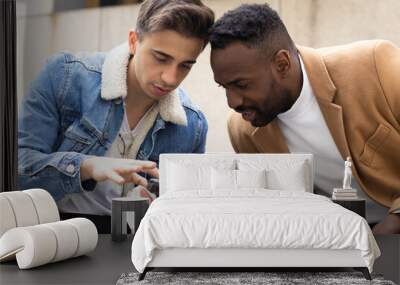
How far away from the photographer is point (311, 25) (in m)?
6.48

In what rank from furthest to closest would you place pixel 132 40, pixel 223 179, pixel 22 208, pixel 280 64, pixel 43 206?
1. pixel 132 40
2. pixel 280 64
3. pixel 223 179
4. pixel 43 206
5. pixel 22 208

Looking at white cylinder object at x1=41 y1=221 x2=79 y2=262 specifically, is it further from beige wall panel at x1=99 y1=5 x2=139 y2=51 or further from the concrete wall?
beige wall panel at x1=99 y1=5 x2=139 y2=51

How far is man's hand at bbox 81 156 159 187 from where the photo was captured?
21.7 feet

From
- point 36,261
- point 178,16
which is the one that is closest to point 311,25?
point 178,16

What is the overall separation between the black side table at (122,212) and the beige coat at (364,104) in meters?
1.43

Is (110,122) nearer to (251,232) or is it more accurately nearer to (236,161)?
(236,161)

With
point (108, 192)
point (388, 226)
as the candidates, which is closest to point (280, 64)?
point (388, 226)

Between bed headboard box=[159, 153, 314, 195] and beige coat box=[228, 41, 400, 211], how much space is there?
12.3 inches

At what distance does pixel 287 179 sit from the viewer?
6.20 metres

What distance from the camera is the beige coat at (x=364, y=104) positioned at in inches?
247

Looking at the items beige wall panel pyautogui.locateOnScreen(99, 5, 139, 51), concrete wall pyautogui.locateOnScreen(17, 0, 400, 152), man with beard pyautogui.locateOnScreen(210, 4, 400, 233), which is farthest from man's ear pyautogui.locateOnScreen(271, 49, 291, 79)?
beige wall panel pyautogui.locateOnScreen(99, 5, 139, 51)

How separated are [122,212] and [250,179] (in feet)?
3.94

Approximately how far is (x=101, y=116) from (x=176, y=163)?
2.87 ft

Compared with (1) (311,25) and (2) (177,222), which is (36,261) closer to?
(2) (177,222)
